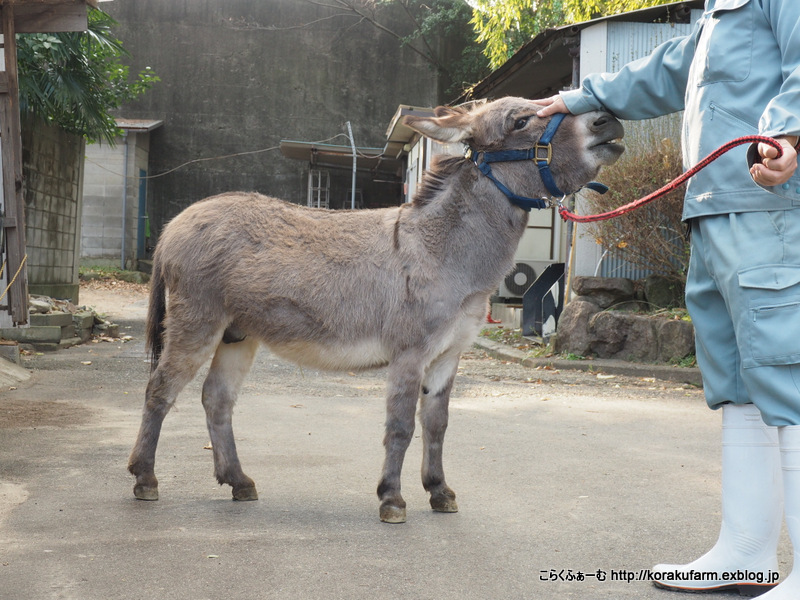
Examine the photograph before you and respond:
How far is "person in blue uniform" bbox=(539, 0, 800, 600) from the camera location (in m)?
2.41

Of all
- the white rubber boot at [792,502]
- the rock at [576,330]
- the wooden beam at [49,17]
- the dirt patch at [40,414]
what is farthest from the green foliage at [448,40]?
the white rubber boot at [792,502]

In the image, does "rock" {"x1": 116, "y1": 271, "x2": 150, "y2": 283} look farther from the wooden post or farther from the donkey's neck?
the donkey's neck

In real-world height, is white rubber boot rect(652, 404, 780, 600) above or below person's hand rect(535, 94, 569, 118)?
below

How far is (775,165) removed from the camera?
7.57 ft

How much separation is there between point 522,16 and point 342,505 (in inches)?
625

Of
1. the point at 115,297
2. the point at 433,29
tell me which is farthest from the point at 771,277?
the point at 433,29

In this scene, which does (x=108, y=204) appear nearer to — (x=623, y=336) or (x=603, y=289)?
(x=603, y=289)

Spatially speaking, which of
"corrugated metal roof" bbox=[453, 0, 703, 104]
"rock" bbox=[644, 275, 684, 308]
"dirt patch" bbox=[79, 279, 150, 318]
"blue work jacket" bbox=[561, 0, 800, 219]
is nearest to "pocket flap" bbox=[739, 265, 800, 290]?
"blue work jacket" bbox=[561, 0, 800, 219]

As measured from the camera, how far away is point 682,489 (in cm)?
418

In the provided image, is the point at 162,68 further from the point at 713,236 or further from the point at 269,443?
the point at 713,236

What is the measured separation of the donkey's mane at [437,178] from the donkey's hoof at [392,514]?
147cm

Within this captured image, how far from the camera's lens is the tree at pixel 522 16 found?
1630 cm

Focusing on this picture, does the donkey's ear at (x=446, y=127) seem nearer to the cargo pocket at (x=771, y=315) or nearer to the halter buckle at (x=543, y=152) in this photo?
the halter buckle at (x=543, y=152)

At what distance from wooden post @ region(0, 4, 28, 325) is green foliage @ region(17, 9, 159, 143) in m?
3.69
